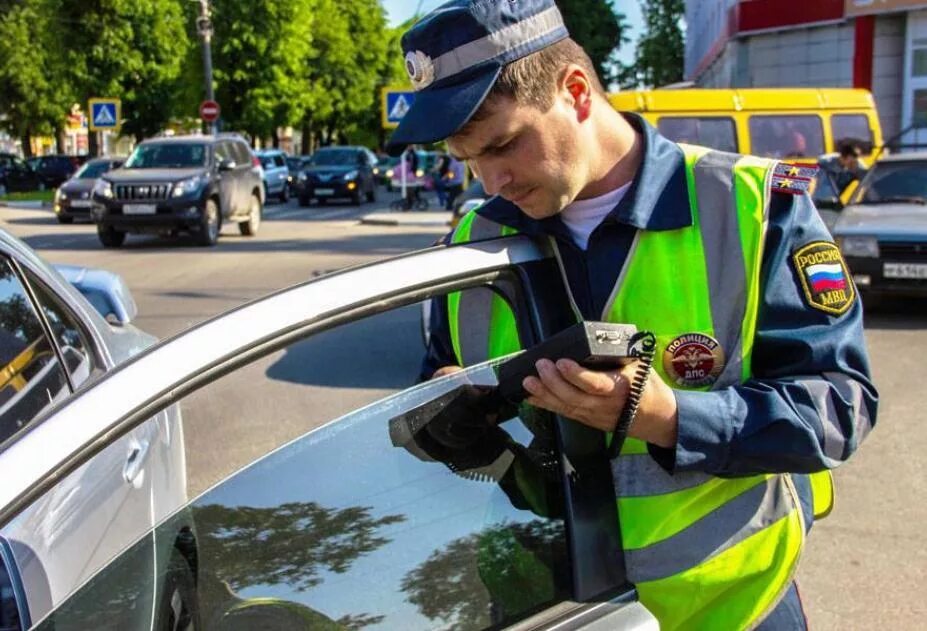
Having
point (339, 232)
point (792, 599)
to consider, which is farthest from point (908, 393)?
point (339, 232)

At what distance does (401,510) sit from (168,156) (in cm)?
1630

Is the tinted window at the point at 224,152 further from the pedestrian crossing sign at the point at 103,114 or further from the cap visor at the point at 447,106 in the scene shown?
the cap visor at the point at 447,106

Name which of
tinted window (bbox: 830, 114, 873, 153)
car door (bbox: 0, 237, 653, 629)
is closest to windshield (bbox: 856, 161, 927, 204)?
tinted window (bbox: 830, 114, 873, 153)

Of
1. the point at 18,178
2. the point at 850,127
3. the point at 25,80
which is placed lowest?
the point at 18,178

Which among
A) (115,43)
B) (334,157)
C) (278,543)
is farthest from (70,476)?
(115,43)

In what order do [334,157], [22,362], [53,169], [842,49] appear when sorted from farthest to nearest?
[53,169], [334,157], [842,49], [22,362]

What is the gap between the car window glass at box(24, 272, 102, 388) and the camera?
279 cm

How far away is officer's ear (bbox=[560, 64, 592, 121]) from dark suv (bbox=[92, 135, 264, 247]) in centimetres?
1482

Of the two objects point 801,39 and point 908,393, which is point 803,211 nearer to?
point 908,393

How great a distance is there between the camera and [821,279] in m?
1.58

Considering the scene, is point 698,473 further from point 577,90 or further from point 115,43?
point 115,43

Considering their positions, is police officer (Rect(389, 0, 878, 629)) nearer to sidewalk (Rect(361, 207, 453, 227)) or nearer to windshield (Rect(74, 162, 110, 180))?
sidewalk (Rect(361, 207, 453, 227))

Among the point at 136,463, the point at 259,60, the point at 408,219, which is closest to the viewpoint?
the point at 136,463

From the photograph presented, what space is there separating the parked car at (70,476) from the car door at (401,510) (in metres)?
0.01
